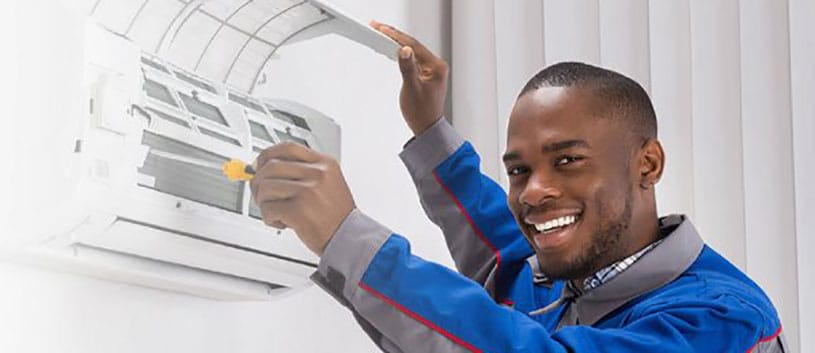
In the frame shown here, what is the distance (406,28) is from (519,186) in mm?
836

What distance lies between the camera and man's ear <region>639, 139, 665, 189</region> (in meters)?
1.62

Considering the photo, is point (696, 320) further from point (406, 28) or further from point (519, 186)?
point (406, 28)

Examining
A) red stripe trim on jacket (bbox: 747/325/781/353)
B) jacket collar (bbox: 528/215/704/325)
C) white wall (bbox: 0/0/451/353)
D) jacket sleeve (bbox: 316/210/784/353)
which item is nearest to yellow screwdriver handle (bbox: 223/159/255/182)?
jacket sleeve (bbox: 316/210/784/353)

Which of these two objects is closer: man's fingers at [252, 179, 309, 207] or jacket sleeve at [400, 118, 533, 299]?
man's fingers at [252, 179, 309, 207]

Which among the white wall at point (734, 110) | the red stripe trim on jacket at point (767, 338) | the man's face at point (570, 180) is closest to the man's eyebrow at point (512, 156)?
the man's face at point (570, 180)

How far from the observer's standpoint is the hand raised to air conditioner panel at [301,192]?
130 centimetres

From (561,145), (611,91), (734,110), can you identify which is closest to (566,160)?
(561,145)

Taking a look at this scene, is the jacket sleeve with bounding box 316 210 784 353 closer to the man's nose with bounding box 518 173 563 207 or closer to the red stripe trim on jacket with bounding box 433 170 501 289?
the man's nose with bounding box 518 173 563 207

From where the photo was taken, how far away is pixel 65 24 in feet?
4.13

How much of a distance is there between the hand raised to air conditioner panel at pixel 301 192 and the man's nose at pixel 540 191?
0.29m

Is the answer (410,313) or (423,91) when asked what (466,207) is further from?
(410,313)

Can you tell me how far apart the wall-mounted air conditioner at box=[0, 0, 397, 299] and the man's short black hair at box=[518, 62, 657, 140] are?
0.22 meters

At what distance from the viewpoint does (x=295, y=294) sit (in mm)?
1949

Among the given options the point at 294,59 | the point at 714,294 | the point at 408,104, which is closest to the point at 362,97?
the point at 294,59
